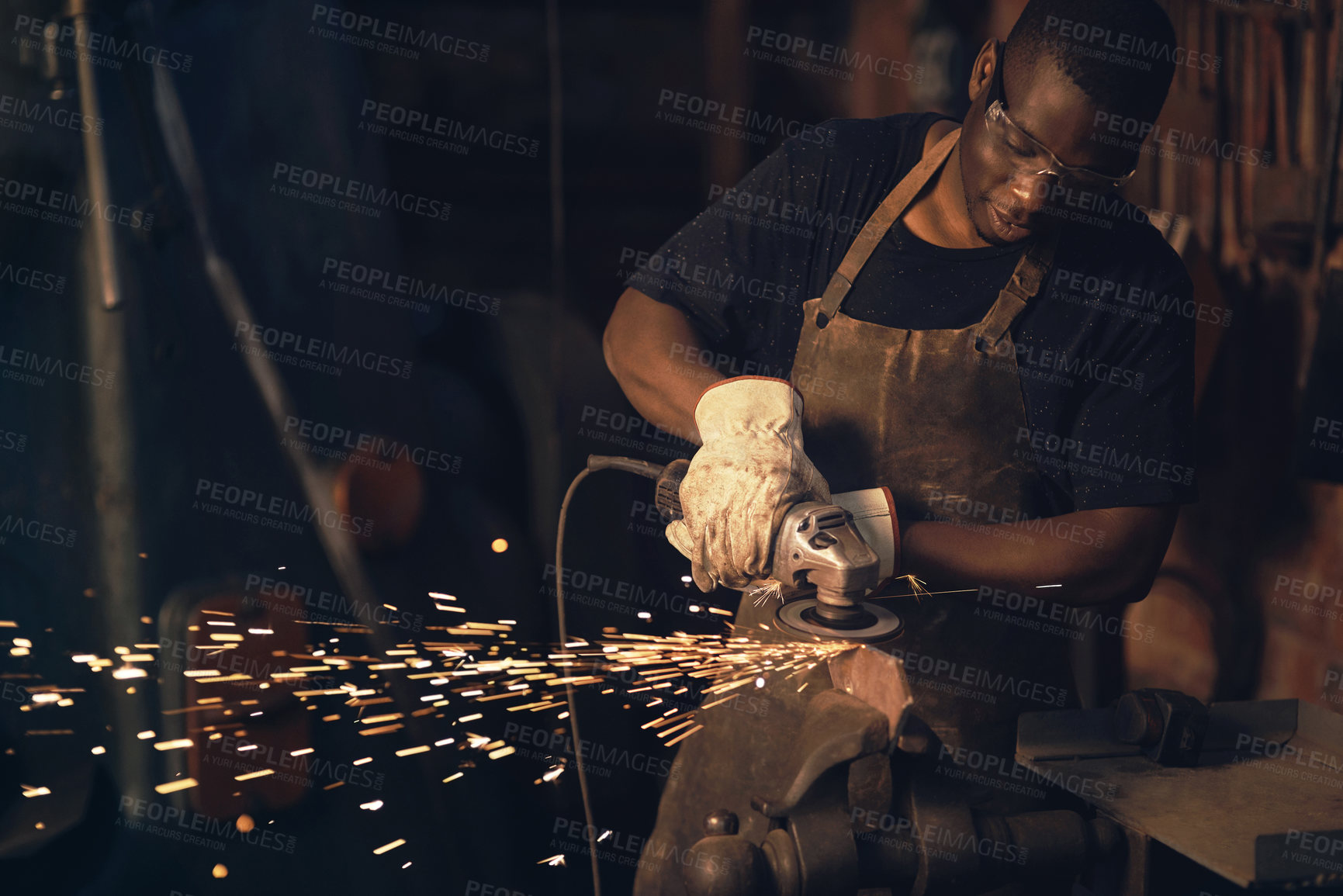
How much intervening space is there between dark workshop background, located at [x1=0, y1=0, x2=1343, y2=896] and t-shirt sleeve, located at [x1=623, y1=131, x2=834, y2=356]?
1.22m

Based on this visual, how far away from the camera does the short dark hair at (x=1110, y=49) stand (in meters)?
1.67

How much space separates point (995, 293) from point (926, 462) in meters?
0.42

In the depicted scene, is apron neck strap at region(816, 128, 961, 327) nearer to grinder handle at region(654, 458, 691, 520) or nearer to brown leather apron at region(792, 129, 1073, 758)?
brown leather apron at region(792, 129, 1073, 758)

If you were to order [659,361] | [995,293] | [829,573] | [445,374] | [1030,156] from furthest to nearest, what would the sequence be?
1. [445,374]
2. [659,361]
3. [995,293]
4. [1030,156]
5. [829,573]

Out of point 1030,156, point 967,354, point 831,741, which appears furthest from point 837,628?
point 1030,156

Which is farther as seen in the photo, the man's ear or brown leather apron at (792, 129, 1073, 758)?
brown leather apron at (792, 129, 1073, 758)

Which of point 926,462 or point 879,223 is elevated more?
point 879,223

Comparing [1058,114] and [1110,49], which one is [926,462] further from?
[1110,49]

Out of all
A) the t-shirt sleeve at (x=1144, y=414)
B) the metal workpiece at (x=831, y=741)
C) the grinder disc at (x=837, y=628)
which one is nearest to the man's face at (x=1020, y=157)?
the t-shirt sleeve at (x=1144, y=414)

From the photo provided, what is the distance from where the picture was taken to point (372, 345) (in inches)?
120

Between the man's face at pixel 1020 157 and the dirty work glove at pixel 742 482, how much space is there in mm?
587

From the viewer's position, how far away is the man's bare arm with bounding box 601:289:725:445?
2098 millimetres

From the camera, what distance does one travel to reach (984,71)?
1947 mm

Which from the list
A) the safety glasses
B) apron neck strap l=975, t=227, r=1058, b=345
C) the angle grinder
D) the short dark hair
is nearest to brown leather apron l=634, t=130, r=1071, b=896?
apron neck strap l=975, t=227, r=1058, b=345
